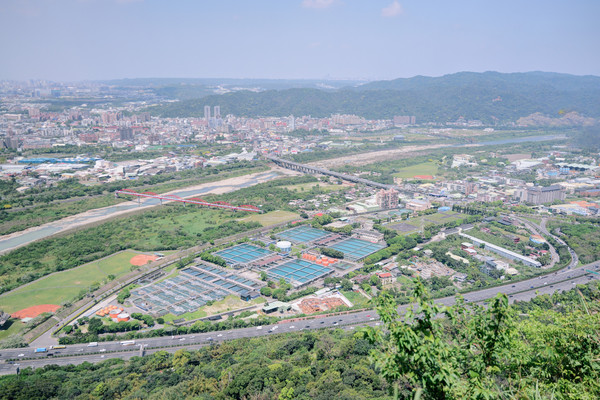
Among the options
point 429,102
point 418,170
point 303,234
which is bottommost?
point 303,234

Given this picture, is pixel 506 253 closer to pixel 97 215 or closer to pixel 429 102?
pixel 97 215

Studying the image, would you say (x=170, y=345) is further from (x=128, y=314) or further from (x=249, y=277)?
A: (x=249, y=277)

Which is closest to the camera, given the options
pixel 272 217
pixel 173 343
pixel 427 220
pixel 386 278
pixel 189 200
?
pixel 173 343

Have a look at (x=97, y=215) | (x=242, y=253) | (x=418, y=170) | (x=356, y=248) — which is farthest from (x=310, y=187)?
(x=97, y=215)

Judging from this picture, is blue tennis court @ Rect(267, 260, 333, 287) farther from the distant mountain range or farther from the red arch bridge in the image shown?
the distant mountain range

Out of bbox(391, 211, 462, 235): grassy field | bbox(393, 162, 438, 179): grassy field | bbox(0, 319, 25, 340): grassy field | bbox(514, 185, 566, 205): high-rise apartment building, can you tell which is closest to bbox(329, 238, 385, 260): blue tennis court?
bbox(391, 211, 462, 235): grassy field

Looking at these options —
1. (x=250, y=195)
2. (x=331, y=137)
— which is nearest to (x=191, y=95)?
(x=331, y=137)
